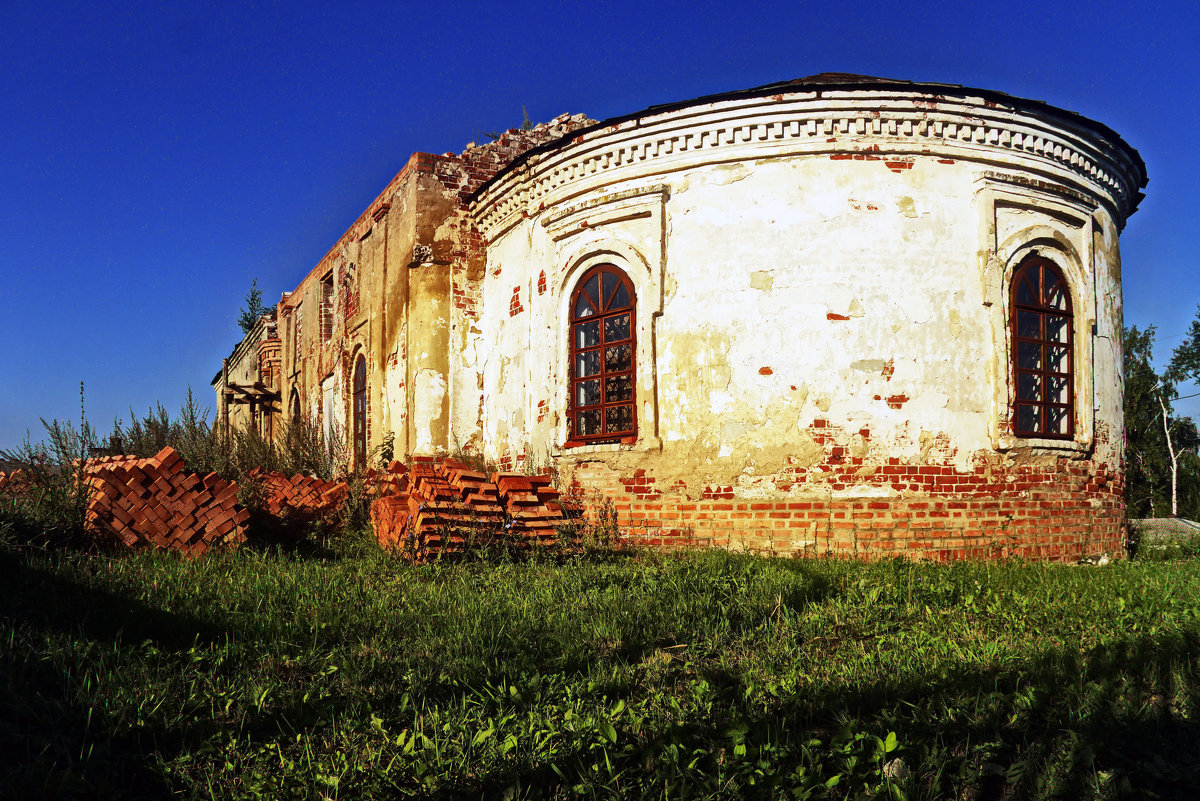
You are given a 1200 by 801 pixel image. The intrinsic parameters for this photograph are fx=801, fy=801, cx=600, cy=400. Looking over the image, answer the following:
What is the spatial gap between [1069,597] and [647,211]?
569cm

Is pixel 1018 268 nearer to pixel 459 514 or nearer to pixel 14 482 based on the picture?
pixel 459 514

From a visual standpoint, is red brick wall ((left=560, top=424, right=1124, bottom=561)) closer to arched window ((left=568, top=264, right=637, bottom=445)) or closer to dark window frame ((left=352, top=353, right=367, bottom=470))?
arched window ((left=568, top=264, right=637, bottom=445))

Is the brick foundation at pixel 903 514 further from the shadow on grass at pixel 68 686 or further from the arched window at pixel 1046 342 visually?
the shadow on grass at pixel 68 686

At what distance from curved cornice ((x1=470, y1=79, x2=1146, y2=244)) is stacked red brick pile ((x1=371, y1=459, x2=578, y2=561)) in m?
3.99

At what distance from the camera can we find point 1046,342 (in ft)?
29.4

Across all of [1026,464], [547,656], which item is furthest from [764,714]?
[1026,464]

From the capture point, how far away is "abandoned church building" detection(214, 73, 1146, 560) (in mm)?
8234

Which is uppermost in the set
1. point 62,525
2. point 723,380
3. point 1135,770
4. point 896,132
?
point 896,132

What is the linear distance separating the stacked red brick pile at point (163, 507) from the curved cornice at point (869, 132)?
561 cm

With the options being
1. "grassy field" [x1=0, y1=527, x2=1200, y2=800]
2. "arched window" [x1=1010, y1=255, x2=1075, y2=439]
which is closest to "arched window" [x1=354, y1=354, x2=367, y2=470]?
"grassy field" [x1=0, y1=527, x2=1200, y2=800]

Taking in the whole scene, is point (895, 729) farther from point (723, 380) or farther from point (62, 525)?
point (62, 525)

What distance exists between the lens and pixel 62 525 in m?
6.41

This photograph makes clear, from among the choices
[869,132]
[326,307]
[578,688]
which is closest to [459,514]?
[578,688]

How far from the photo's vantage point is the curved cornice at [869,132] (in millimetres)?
8492
